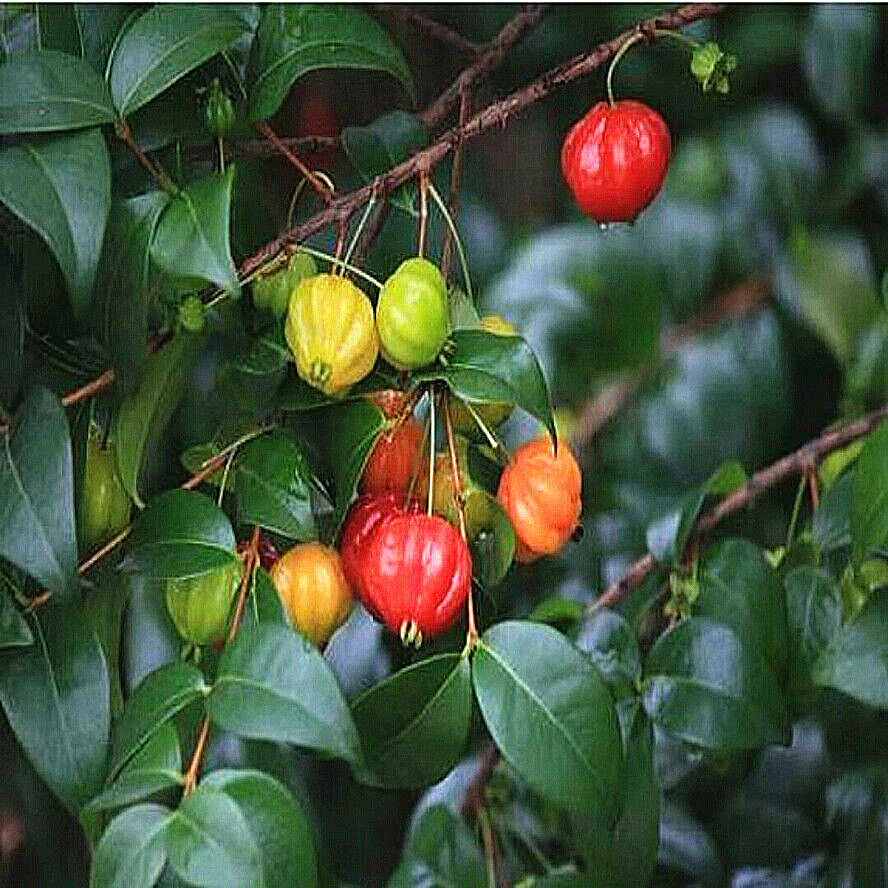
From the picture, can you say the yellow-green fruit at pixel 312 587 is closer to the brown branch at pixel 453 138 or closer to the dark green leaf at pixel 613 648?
the brown branch at pixel 453 138

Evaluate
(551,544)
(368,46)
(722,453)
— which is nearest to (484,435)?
(551,544)

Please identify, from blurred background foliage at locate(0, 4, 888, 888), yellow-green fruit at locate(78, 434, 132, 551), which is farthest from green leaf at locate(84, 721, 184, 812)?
blurred background foliage at locate(0, 4, 888, 888)

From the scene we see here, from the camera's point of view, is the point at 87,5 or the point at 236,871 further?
the point at 87,5

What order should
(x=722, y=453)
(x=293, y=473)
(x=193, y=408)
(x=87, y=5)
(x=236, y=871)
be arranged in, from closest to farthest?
(x=236, y=871) < (x=293, y=473) < (x=87, y=5) < (x=193, y=408) < (x=722, y=453)

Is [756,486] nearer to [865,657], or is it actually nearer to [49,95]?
[865,657]

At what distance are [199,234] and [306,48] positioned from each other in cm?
12

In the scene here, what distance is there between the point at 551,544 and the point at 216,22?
26cm

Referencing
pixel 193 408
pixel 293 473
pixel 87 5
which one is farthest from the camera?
pixel 193 408

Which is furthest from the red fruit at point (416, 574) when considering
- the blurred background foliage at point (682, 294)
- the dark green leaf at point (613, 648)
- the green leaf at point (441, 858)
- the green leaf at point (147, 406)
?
the blurred background foliage at point (682, 294)

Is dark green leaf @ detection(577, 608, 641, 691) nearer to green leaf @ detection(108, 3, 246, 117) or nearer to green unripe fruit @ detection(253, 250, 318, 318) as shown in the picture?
green unripe fruit @ detection(253, 250, 318, 318)

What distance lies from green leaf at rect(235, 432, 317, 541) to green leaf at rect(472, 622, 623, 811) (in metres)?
0.09

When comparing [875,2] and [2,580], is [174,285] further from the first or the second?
[875,2]

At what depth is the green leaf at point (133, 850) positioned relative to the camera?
0.69 meters

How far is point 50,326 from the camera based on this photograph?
0.85 meters
